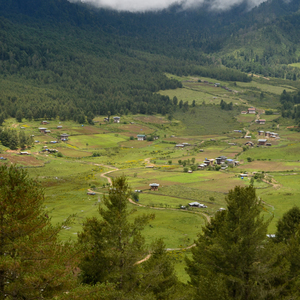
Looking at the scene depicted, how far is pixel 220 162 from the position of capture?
448 ft

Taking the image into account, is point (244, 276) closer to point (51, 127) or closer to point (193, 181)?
point (193, 181)

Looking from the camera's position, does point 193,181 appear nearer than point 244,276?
No

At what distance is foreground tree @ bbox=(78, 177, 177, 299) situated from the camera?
Answer: 24422 millimetres

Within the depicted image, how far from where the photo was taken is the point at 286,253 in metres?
31.7

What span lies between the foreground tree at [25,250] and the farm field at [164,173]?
26.7 m

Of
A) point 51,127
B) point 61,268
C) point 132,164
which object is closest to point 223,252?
point 61,268

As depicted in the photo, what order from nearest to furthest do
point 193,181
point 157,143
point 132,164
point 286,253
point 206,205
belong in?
point 286,253 < point 206,205 < point 193,181 < point 132,164 < point 157,143

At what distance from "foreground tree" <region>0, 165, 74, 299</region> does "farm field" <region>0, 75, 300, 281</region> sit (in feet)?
87.5

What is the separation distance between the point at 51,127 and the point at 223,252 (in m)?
180

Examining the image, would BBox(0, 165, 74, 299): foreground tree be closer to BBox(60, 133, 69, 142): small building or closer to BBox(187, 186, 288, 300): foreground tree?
BBox(187, 186, 288, 300): foreground tree

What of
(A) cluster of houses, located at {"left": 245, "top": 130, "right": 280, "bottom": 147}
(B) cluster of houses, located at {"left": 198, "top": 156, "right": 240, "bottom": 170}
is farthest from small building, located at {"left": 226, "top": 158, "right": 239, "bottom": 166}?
(A) cluster of houses, located at {"left": 245, "top": 130, "right": 280, "bottom": 147}

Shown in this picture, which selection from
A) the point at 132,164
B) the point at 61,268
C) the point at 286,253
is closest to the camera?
the point at 61,268

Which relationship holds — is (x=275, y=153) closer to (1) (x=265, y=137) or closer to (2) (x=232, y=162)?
(2) (x=232, y=162)

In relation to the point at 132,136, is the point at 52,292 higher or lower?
higher
